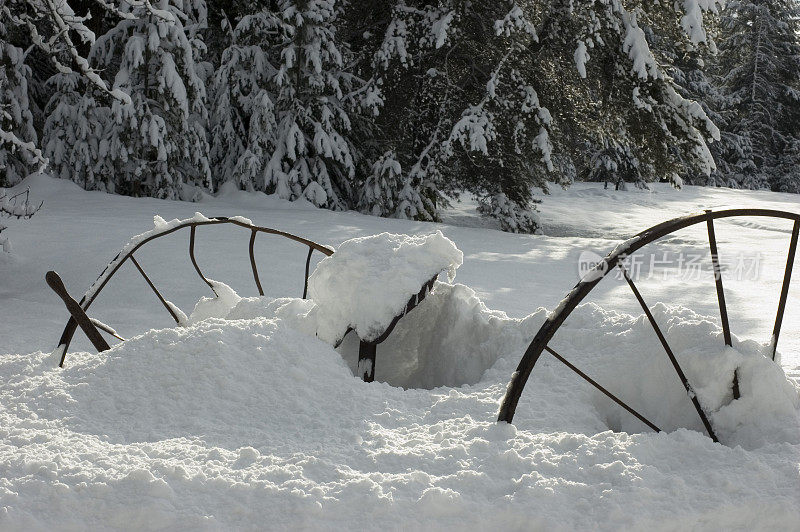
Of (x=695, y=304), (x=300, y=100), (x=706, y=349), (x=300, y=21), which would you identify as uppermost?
(x=300, y=21)

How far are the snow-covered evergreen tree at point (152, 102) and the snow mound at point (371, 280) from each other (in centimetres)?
709

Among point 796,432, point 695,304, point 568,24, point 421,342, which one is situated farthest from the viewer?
point 568,24

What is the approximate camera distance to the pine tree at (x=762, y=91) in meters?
24.6

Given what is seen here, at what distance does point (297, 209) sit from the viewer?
9086 mm

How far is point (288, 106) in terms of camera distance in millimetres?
10008

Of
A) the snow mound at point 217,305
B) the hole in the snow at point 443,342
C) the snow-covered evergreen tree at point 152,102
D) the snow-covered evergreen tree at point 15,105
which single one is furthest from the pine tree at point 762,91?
the snow mound at point 217,305

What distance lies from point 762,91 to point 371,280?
87.8ft

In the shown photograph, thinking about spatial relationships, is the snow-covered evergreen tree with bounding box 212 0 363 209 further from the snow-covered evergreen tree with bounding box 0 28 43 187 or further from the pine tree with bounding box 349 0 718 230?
the snow-covered evergreen tree with bounding box 0 28 43 187

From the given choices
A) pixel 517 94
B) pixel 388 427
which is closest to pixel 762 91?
pixel 517 94

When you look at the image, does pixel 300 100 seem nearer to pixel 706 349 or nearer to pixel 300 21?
pixel 300 21

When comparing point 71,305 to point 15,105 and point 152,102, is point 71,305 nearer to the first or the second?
point 152,102

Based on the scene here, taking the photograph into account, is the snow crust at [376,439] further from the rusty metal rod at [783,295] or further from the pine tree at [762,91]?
the pine tree at [762,91]

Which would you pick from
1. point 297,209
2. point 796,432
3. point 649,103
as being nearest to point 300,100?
point 297,209

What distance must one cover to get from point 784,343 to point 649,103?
5.75 meters
